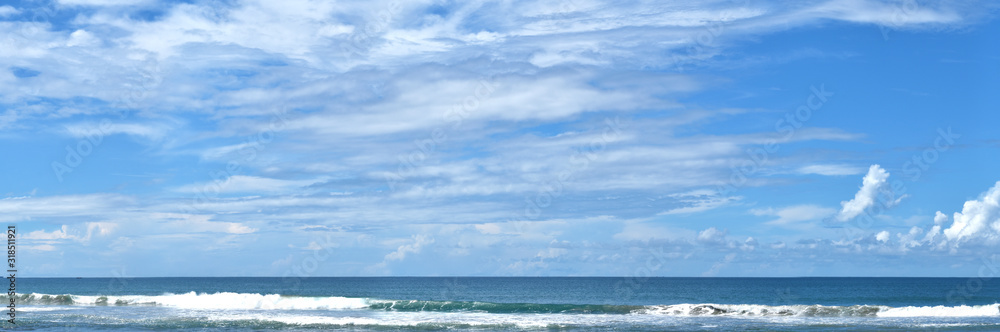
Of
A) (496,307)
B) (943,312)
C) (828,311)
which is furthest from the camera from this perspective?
(496,307)

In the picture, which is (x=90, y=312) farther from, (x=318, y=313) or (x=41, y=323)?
(x=318, y=313)

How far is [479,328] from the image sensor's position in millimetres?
37312

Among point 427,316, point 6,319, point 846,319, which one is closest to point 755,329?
point 846,319

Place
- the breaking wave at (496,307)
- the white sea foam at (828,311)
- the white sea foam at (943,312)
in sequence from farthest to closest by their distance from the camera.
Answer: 1. the breaking wave at (496,307)
2. the white sea foam at (828,311)
3. the white sea foam at (943,312)

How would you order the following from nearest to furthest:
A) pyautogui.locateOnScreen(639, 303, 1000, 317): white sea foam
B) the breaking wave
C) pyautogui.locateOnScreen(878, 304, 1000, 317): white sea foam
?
pyautogui.locateOnScreen(878, 304, 1000, 317): white sea foam < pyautogui.locateOnScreen(639, 303, 1000, 317): white sea foam < the breaking wave

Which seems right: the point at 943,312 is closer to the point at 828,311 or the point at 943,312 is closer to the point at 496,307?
the point at 828,311

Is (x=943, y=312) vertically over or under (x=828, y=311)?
under

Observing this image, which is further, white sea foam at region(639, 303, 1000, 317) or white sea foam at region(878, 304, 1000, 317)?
white sea foam at region(639, 303, 1000, 317)

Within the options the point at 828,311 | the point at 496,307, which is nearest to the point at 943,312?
the point at 828,311

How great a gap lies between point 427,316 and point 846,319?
76.5 feet

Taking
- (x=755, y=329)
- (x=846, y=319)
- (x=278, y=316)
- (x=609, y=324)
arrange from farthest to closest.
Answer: (x=278, y=316)
(x=846, y=319)
(x=609, y=324)
(x=755, y=329)

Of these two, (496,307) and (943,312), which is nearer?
(943,312)

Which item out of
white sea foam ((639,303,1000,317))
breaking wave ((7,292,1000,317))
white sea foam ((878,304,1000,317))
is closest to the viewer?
white sea foam ((878,304,1000,317))

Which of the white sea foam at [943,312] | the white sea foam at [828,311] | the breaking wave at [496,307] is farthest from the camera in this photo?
the breaking wave at [496,307]
